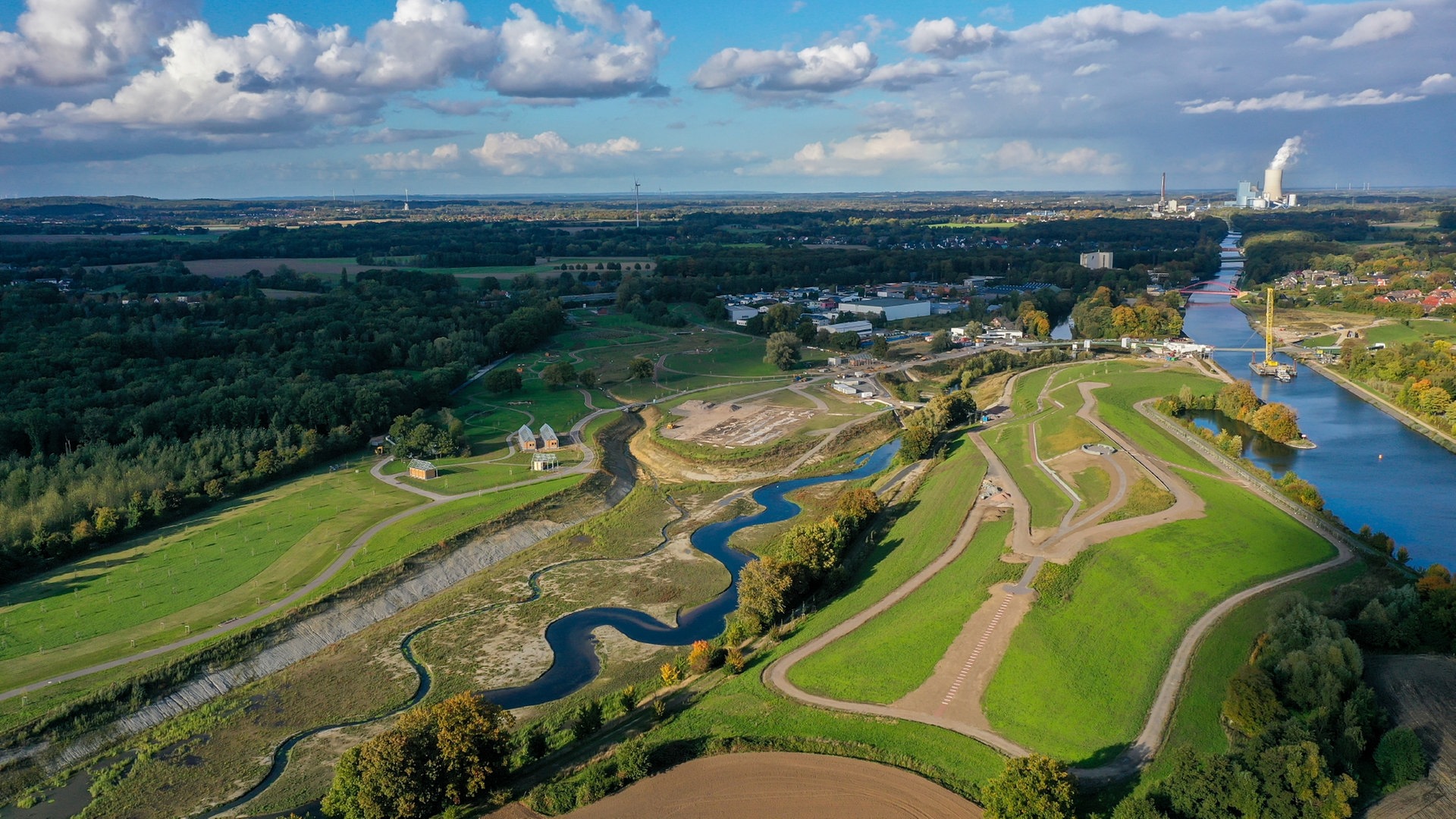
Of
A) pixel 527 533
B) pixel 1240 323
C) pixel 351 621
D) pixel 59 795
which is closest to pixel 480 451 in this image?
pixel 527 533

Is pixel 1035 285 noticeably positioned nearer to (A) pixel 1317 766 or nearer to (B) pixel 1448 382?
(B) pixel 1448 382

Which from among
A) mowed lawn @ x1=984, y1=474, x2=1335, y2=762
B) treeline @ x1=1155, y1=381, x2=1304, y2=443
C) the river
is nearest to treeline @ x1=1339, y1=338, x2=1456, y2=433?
the river

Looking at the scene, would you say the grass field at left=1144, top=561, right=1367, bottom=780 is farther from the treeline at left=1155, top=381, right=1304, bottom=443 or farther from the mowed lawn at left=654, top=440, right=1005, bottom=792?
the treeline at left=1155, top=381, right=1304, bottom=443

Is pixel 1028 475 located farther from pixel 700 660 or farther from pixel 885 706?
pixel 700 660

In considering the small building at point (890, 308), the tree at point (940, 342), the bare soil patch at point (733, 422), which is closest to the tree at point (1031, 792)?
the bare soil patch at point (733, 422)

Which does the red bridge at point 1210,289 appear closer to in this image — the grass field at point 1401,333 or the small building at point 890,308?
the grass field at point 1401,333
